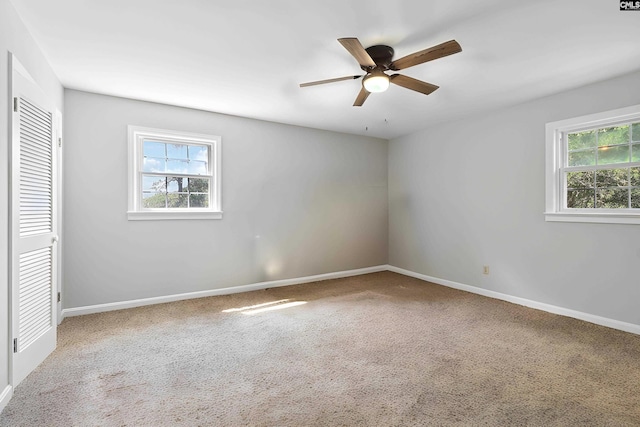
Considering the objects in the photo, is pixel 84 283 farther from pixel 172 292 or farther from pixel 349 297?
pixel 349 297

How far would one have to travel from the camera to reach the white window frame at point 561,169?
295 cm

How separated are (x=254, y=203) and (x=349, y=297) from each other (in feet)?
6.12

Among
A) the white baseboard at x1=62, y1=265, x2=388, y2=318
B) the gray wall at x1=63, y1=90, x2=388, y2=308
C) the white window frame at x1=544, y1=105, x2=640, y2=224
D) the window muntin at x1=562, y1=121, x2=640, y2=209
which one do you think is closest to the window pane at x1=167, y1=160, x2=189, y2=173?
the gray wall at x1=63, y1=90, x2=388, y2=308

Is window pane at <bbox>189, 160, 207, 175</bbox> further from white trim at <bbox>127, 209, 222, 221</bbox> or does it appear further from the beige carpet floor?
the beige carpet floor

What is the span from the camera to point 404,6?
1963mm

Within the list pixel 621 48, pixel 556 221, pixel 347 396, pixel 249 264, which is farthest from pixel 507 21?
pixel 249 264

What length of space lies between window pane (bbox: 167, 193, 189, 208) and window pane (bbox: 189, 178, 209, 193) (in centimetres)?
12

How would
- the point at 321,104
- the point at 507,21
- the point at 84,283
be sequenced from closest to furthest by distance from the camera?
the point at 507,21 < the point at 84,283 < the point at 321,104

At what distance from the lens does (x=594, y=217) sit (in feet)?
10.2

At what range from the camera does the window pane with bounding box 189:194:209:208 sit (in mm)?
4016

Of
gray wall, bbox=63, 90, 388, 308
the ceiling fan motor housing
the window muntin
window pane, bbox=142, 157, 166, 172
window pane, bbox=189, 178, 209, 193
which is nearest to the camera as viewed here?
the ceiling fan motor housing

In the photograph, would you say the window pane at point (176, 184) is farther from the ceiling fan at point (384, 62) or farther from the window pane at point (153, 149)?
the ceiling fan at point (384, 62)

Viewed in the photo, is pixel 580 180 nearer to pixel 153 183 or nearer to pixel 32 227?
pixel 153 183

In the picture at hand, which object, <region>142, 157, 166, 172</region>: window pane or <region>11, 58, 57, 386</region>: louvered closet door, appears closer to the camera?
<region>11, 58, 57, 386</region>: louvered closet door
